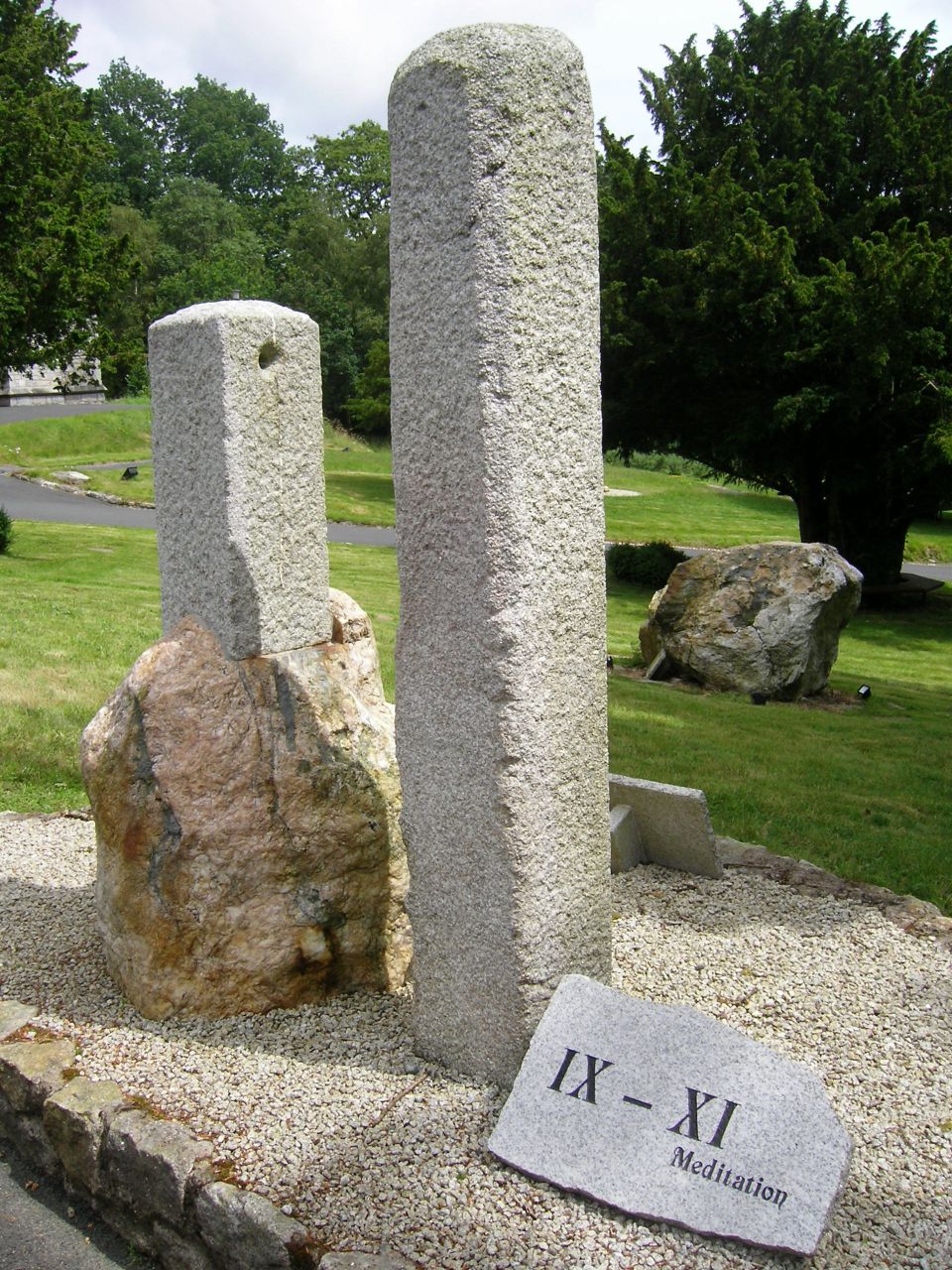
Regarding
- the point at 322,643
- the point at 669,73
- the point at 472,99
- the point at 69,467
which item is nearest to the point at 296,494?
the point at 322,643

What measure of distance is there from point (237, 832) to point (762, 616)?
24.3 ft

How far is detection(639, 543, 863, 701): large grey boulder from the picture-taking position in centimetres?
1053

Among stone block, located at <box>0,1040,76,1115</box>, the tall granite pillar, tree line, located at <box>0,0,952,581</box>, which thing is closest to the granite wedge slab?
the tall granite pillar

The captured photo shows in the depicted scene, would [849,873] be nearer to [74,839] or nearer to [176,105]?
[74,839]

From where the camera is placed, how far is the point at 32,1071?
3.86 meters

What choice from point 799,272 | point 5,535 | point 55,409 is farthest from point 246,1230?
point 55,409

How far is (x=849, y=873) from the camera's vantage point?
20.2 feet

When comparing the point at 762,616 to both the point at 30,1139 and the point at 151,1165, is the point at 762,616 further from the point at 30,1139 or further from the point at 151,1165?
the point at 151,1165

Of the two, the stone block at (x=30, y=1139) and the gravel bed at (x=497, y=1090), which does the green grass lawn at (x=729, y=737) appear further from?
the stone block at (x=30, y=1139)

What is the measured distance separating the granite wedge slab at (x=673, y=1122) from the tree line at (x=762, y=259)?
12.2 metres

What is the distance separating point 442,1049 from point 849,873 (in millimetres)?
3197

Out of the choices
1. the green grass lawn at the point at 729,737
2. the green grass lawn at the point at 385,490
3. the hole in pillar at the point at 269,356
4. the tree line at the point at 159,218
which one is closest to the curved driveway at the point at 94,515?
the green grass lawn at the point at 385,490

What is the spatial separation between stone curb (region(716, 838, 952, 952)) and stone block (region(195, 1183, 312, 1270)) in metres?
3.08

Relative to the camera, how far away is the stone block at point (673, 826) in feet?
18.2
